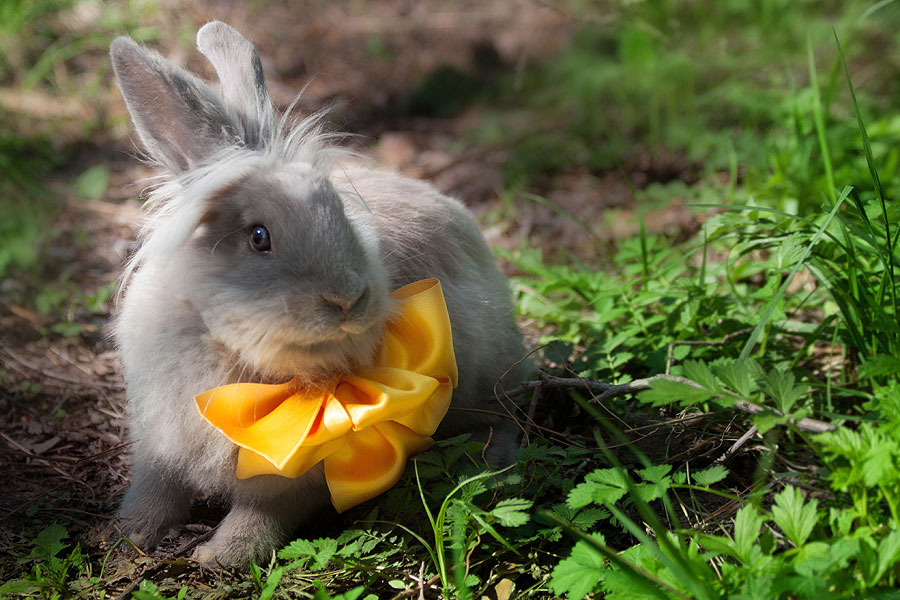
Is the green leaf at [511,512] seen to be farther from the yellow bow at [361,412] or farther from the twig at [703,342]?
the twig at [703,342]

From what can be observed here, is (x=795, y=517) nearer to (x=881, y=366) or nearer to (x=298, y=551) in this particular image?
(x=881, y=366)

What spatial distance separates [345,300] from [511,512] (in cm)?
78

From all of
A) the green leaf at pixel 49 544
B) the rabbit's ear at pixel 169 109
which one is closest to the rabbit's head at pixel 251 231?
the rabbit's ear at pixel 169 109

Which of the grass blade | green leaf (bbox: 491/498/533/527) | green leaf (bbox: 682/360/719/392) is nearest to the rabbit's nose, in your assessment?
green leaf (bbox: 491/498/533/527)

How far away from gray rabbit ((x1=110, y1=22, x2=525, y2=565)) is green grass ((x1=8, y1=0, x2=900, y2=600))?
27cm

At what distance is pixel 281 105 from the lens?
502 centimetres

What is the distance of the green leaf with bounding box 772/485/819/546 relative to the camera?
6.02ft

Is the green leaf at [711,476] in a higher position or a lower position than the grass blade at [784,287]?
lower

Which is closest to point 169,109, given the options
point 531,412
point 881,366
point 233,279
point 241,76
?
point 241,76

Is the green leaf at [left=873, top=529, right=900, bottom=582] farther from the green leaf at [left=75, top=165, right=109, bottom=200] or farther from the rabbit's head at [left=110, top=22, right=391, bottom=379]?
the green leaf at [left=75, top=165, right=109, bottom=200]

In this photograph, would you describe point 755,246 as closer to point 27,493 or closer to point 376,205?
point 376,205

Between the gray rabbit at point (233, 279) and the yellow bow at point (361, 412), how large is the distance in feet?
0.26

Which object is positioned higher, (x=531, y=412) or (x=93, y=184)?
(x=93, y=184)

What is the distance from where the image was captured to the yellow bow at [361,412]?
2191 millimetres
